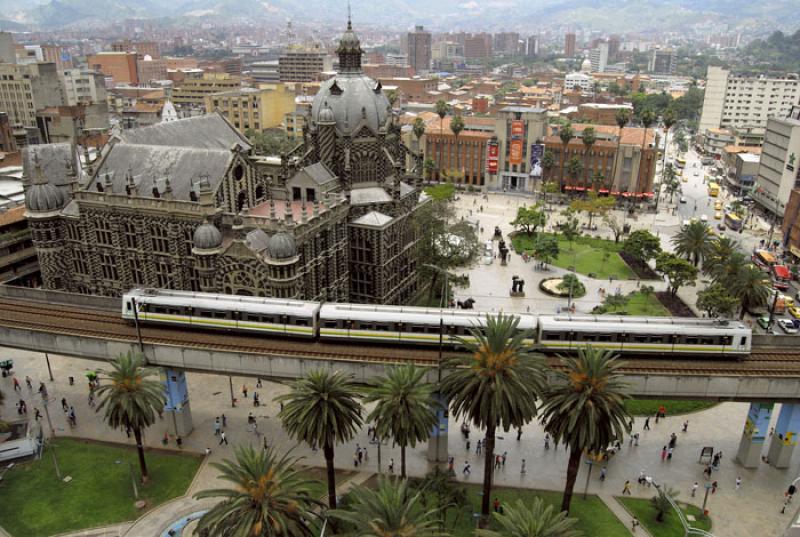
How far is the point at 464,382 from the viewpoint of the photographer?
45.3 meters

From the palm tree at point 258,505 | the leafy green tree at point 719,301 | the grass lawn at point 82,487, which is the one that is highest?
the palm tree at point 258,505

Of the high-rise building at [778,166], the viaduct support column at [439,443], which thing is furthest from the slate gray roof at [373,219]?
the high-rise building at [778,166]

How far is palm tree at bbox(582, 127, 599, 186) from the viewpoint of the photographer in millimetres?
149875

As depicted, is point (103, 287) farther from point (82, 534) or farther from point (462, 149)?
point (462, 149)

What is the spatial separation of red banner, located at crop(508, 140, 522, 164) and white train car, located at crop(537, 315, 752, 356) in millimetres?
110298

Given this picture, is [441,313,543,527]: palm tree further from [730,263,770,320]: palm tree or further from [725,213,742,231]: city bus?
[725,213,742,231]: city bus

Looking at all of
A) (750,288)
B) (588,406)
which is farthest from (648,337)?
(750,288)

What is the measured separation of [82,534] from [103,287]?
44.5 m

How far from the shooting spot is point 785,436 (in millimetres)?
58094

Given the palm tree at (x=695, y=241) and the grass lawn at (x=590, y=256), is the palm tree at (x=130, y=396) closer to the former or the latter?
the grass lawn at (x=590, y=256)

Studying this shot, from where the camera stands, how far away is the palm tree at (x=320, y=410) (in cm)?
4497

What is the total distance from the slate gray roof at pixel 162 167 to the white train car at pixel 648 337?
4517 cm

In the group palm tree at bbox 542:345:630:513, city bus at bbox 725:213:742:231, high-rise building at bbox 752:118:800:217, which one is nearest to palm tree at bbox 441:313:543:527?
palm tree at bbox 542:345:630:513

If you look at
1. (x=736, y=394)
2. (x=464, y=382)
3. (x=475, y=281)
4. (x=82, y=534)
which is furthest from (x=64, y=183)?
(x=736, y=394)
